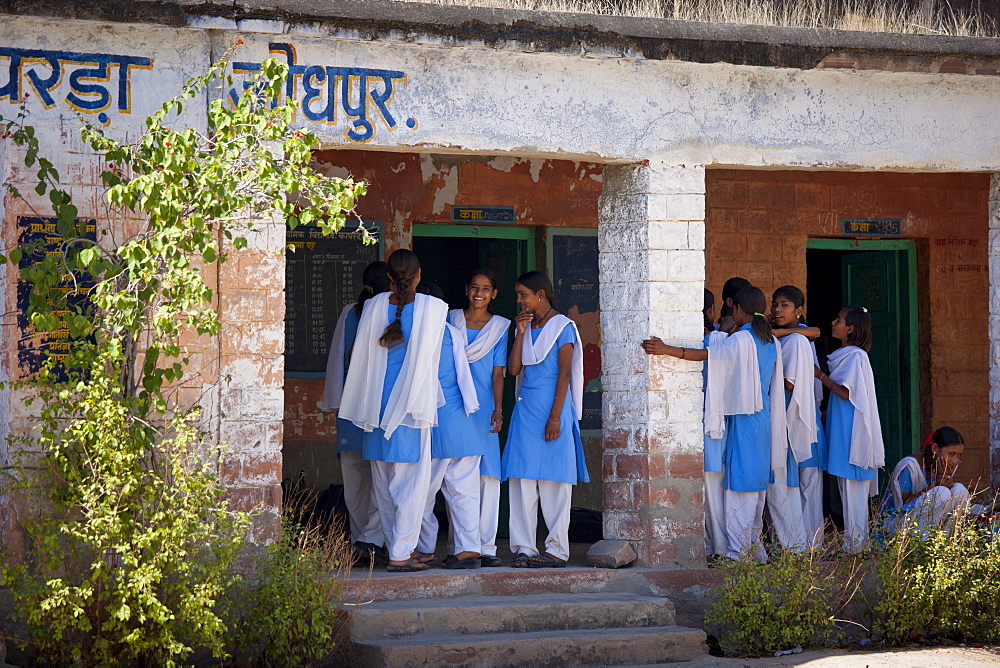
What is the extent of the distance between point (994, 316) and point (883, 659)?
8.75 ft

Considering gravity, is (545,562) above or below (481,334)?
below

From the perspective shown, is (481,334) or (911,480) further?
(911,480)

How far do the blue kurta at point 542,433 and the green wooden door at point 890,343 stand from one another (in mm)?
4107

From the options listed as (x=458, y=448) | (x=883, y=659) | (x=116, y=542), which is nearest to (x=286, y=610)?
(x=116, y=542)

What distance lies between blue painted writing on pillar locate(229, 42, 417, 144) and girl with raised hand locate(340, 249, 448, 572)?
769 millimetres

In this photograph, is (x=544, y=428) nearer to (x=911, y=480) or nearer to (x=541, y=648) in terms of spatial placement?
(x=541, y=648)

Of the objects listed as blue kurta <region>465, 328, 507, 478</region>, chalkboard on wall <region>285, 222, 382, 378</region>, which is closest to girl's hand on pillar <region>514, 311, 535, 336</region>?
blue kurta <region>465, 328, 507, 478</region>

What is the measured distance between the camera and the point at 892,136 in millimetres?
7488

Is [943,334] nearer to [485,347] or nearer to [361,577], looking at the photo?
A: [485,347]

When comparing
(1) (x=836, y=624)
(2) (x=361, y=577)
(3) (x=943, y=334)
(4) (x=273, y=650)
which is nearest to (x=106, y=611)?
(4) (x=273, y=650)

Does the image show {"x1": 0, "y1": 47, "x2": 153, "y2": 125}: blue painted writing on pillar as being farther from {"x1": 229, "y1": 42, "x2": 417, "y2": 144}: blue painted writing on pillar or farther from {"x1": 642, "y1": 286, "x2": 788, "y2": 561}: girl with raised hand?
{"x1": 642, "y1": 286, "x2": 788, "y2": 561}: girl with raised hand

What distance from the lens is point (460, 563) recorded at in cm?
677

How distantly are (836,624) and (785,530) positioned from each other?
94cm

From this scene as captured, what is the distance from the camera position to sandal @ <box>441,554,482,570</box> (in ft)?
22.1
